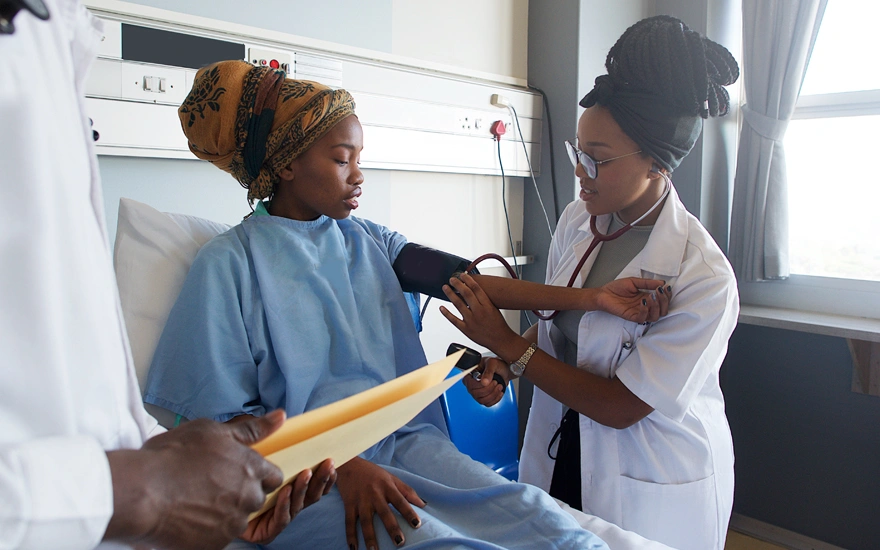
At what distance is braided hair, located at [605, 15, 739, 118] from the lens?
56.3 inches

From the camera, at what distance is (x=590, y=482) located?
1.55 m

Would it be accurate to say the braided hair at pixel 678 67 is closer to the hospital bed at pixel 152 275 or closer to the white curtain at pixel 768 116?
the hospital bed at pixel 152 275

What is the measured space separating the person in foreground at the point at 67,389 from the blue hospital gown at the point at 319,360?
0.56 meters

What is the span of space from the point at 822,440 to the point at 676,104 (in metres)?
1.77

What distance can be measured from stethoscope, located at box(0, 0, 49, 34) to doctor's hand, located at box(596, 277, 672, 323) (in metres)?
1.15

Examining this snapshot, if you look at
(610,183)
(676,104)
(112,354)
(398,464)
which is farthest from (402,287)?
(112,354)

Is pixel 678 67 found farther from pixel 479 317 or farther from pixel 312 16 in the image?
pixel 312 16

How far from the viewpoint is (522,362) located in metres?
1.51

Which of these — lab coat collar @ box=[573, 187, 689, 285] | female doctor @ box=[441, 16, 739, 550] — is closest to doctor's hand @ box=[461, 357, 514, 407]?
female doctor @ box=[441, 16, 739, 550]

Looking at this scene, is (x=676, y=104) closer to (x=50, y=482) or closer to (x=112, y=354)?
(x=112, y=354)

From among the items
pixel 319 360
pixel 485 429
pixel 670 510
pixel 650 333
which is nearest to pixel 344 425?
pixel 319 360

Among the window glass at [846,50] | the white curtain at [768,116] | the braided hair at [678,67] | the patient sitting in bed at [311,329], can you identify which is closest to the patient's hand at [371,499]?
the patient sitting in bed at [311,329]

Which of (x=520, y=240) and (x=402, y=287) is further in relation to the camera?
(x=520, y=240)

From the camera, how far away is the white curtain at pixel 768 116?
248 centimetres
